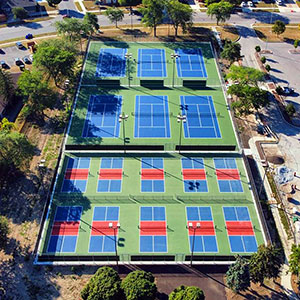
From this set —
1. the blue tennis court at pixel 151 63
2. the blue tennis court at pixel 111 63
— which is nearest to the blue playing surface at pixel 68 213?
the blue tennis court at pixel 111 63

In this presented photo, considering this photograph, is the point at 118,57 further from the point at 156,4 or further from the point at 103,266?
the point at 103,266

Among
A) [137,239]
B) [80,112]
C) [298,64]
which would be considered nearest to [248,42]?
[298,64]

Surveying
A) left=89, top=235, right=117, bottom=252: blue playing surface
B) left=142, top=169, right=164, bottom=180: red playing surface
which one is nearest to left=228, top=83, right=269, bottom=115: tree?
left=142, top=169, right=164, bottom=180: red playing surface

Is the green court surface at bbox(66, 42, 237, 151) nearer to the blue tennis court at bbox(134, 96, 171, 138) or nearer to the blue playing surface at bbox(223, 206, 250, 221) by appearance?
the blue tennis court at bbox(134, 96, 171, 138)

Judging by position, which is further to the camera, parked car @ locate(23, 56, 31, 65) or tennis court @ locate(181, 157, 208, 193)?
parked car @ locate(23, 56, 31, 65)

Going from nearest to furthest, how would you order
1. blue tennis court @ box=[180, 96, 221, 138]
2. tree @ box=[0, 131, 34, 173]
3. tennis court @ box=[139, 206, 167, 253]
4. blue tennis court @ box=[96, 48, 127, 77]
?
tennis court @ box=[139, 206, 167, 253] < tree @ box=[0, 131, 34, 173] < blue tennis court @ box=[180, 96, 221, 138] < blue tennis court @ box=[96, 48, 127, 77]

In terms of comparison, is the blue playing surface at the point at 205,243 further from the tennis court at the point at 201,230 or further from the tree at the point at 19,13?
the tree at the point at 19,13
